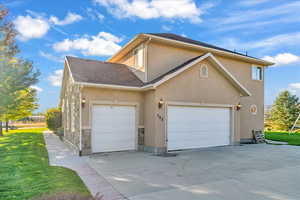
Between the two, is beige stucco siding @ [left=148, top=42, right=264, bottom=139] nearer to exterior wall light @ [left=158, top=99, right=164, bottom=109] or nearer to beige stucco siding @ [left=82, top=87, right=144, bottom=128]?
exterior wall light @ [left=158, top=99, right=164, bottom=109]

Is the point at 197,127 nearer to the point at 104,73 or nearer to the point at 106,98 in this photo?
the point at 106,98

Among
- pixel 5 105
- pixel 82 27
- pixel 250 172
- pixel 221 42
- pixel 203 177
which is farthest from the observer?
pixel 221 42

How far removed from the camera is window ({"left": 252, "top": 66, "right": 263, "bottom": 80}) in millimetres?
13609

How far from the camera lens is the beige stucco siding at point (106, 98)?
8.25 metres

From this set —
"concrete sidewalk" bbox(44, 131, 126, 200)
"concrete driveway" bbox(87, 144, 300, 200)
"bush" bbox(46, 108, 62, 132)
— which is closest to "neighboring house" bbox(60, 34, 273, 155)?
"concrete sidewalk" bbox(44, 131, 126, 200)

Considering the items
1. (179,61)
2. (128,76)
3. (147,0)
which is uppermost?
(147,0)

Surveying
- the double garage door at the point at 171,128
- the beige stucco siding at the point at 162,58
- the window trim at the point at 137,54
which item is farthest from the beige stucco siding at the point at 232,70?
the double garage door at the point at 171,128

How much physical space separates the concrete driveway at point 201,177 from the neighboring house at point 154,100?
143 cm

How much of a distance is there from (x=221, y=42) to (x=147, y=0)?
855 cm

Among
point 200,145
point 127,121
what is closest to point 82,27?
point 127,121

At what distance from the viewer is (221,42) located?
1642cm

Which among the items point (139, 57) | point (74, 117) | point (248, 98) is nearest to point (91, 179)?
point (74, 117)

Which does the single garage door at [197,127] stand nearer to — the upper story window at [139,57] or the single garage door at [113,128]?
the single garage door at [113,128]

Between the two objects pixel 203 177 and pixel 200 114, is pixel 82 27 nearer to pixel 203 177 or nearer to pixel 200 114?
pixel 200 114
